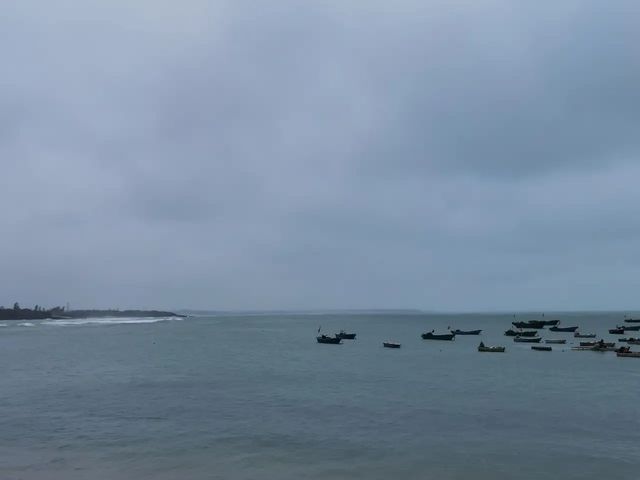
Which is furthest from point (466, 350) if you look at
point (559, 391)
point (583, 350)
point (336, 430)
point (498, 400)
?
point (336, 430)

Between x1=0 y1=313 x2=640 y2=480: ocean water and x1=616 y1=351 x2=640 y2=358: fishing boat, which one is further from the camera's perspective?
x1=616 y1=351 x2=640 y2=358: fishing boat

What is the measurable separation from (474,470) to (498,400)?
16419 millimetres

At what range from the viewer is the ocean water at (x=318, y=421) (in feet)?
73.5

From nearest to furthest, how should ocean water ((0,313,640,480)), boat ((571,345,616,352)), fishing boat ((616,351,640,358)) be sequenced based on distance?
ocean water ((0,313,640,480)) → fishing boat ((616,351,640,358)) → boat ((571,345,616,352))

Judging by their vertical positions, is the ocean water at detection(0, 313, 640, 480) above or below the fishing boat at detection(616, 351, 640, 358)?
below

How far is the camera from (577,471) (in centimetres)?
2194

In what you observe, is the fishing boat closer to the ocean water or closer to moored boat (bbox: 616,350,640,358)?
moored boat (bbox: 616,350,640,358)

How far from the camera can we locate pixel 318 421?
99.7ft

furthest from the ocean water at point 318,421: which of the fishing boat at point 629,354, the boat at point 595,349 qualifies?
the boat at point 595,349

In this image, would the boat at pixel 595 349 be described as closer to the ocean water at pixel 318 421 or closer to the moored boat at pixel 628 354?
the moored boat at pixel 628 354

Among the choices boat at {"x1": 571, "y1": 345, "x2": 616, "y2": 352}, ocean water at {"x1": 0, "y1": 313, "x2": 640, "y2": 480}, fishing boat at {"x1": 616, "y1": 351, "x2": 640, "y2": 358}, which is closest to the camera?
ocean water at {"x1": 0, "y1": 313, "x2": 640, "y2": 480}

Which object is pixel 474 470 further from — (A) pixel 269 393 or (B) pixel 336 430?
(A) pixel 269 393

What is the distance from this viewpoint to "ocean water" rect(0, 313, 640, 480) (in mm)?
22406

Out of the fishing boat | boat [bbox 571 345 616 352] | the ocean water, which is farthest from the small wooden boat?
the ocean water
